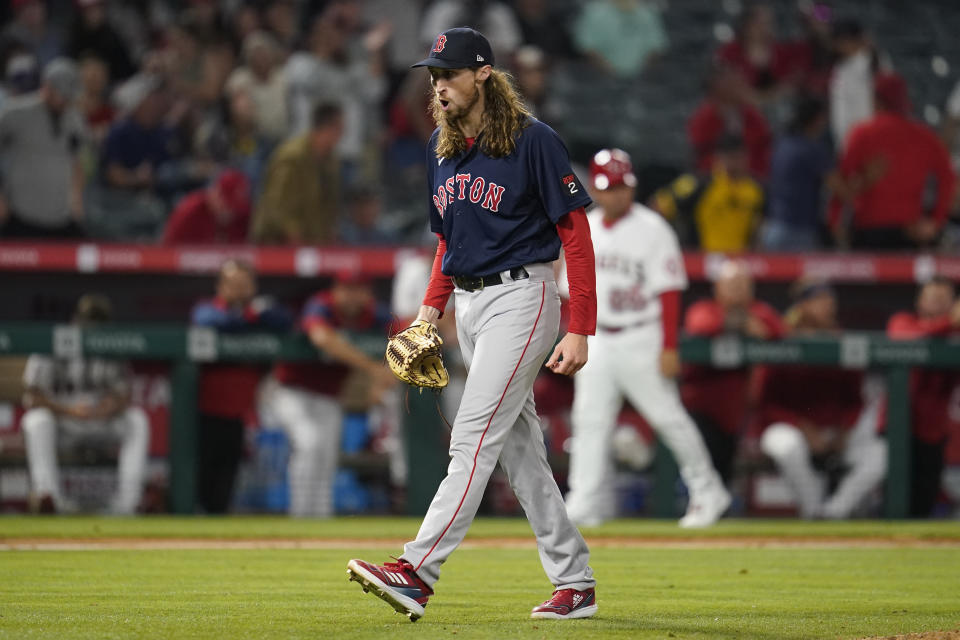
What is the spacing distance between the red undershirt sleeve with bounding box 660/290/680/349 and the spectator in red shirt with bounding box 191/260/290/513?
2.53 m

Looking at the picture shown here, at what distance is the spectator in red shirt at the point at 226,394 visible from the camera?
9.31 metres

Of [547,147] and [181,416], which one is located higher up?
[547,147]

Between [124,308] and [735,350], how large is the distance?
453 centimetres

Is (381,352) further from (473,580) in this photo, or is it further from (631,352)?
(473,580)

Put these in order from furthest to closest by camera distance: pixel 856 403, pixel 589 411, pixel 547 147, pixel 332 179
Result: pixel 332 179 → pixel 856 403 → pixel 589 411 → pixel 547 147

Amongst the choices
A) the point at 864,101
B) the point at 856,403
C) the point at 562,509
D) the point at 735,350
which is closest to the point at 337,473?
the point at 735,350

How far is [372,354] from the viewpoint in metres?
9.39

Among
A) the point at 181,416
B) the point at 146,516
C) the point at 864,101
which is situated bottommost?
the point at 146,516

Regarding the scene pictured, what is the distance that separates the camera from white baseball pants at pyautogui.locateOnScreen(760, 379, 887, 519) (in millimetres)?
9523

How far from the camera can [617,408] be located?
8.46 metres

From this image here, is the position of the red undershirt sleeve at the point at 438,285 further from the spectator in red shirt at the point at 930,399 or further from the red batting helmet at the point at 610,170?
the spectator in red shirt at the point at 930,399

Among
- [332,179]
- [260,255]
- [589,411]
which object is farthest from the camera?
[332,179]

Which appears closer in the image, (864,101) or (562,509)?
(562,509)

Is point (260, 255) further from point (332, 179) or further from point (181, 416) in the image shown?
point (181, 416)
